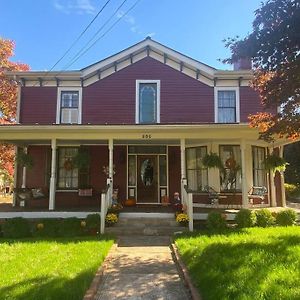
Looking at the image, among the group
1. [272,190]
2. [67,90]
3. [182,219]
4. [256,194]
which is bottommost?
[182,219]

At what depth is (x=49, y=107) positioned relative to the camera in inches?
702

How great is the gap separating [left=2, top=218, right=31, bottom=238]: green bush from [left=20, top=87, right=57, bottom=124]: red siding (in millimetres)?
6179

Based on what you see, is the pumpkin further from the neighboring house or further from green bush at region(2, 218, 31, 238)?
green bush at region(2, 218, 31, 238)

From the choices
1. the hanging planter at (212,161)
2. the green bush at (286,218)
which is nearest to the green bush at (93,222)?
the hanging planter at (212,161)

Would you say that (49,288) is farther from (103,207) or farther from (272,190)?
(272,190)

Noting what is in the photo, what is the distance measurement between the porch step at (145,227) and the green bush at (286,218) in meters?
3.20

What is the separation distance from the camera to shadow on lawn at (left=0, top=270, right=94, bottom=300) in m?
5.91

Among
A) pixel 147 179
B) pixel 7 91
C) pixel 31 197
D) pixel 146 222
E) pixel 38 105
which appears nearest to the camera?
pixel 146 222

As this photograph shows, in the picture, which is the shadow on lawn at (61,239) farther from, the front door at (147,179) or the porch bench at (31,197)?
the front door at (147,179)

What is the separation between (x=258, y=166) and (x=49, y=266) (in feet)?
36.4

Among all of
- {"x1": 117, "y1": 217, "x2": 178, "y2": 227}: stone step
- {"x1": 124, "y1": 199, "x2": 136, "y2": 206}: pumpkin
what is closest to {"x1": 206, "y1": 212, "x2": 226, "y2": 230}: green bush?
{"x1": 117, "y1": 217, "x2": 178, "y2": 227}: stone step

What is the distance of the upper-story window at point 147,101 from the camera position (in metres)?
17.5

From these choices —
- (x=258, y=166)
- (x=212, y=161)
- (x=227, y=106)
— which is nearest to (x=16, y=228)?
(x=212, y=161)

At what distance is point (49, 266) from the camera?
788cm
